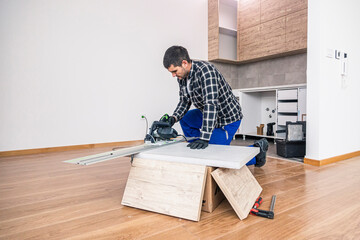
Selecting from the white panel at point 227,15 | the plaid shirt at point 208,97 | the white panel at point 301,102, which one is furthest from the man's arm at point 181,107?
the white panel at point 227,15

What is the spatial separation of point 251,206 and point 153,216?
50 cm

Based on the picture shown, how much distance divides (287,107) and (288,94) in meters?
0.19

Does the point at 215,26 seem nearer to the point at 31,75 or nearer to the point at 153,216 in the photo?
the point at 31,75

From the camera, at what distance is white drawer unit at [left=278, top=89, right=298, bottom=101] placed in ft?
11.2

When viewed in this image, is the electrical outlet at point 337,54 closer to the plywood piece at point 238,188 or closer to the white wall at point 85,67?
the plywood piece at point 238,188

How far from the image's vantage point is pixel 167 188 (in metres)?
1.22

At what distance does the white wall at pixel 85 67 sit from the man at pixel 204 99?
180cm

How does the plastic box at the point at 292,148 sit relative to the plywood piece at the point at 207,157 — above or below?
below

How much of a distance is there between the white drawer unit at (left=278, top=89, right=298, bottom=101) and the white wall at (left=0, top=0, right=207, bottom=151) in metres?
1.67

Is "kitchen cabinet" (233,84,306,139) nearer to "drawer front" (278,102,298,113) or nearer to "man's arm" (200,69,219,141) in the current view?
"drawer front" (278,102,298,113)

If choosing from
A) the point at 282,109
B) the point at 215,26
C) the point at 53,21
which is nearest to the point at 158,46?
the point at 215,26

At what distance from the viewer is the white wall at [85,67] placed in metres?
2.95

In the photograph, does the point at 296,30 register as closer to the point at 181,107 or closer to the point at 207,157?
the point at 181,107

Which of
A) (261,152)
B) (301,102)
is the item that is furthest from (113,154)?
(301,102)
